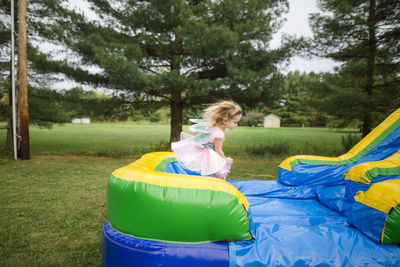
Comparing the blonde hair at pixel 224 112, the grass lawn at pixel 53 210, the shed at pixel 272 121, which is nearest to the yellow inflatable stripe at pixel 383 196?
the blonde hair at pixel 224 112

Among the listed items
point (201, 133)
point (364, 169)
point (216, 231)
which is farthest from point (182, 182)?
point (364, 169)

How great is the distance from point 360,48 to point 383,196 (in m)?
8.36

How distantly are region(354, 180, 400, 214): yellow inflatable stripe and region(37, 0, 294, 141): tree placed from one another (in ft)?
16.7

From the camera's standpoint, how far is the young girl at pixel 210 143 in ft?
9.22

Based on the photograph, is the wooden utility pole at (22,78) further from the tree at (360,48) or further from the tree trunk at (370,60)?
the tree trunk at (370,60)

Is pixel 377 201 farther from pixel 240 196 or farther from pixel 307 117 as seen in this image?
pixel 307 117

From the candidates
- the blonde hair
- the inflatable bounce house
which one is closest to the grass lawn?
the inflatable bounce house

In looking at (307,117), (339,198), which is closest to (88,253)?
(339,198)

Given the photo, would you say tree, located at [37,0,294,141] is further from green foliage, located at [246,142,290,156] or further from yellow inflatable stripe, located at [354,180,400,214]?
yellow inflatable stripe, located at [354,180,400,214]

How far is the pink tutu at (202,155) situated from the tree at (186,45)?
407cm

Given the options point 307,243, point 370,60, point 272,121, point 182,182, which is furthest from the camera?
point 272,121

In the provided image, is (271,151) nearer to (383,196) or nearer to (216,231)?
(383,196)

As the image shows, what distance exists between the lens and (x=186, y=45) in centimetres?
683

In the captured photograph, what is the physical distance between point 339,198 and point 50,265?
3.09m
